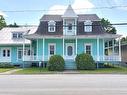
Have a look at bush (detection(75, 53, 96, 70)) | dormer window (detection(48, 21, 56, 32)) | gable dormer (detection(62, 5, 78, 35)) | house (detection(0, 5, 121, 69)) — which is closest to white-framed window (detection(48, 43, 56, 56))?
house (detection(0, 5, 121, 69))

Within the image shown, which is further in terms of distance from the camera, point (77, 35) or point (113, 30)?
point (113, 30)

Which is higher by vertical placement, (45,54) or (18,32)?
(18,32)

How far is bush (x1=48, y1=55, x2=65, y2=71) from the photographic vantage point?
153 feet

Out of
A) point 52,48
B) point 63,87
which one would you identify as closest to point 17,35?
point 52,48

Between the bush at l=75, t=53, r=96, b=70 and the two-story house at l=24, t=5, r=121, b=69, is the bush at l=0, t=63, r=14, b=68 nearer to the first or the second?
the two-story house at l=24, t=5, r=121, b=69

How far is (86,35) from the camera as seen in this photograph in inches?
2055

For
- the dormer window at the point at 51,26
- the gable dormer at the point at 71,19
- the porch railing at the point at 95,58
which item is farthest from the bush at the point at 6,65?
the gable dormer at the point at 71,19

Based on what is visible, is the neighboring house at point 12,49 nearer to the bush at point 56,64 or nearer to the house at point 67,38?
the house at point 67,38

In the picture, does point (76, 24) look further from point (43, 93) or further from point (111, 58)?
point (43, 93)

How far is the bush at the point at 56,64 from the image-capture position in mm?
46594

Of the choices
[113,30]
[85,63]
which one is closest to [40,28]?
[85,63]

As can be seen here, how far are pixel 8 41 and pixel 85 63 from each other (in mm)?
16534

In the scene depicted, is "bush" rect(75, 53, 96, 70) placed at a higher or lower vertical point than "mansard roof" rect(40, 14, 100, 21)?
lower

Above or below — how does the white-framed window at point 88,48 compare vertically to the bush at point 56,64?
above
